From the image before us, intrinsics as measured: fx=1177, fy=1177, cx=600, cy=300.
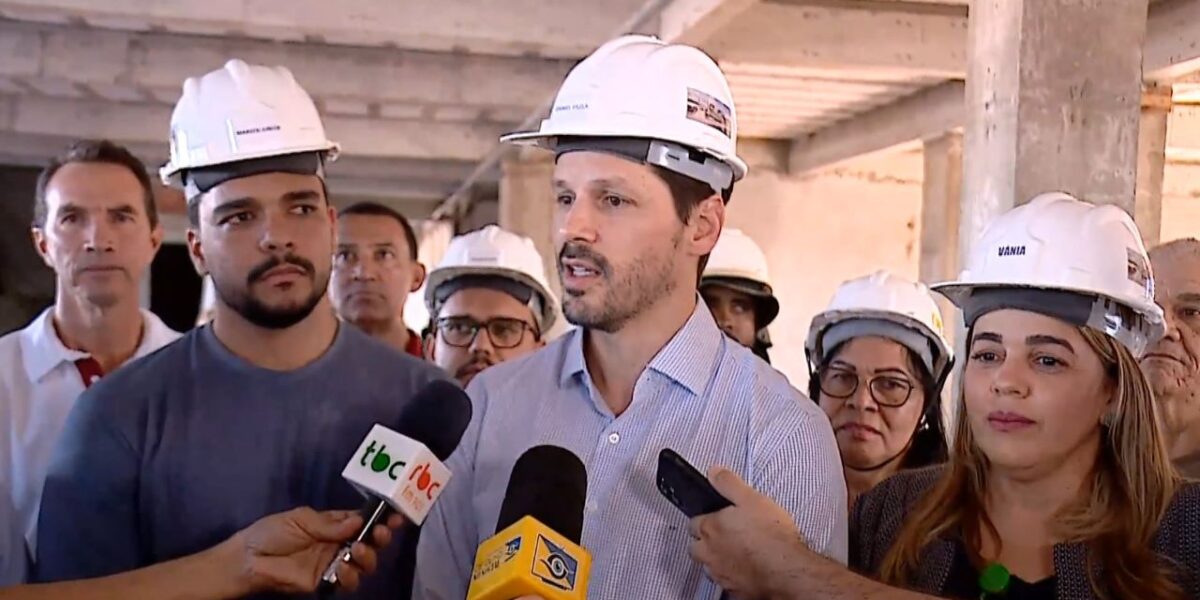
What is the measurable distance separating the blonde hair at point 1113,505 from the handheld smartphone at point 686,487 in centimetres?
66

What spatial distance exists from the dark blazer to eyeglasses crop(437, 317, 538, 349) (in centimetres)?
225

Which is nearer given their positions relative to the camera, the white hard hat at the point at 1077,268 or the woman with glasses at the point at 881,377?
the white hard hat at the point at 1077,268

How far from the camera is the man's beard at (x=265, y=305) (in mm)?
2771

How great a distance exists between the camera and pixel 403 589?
2.75 m

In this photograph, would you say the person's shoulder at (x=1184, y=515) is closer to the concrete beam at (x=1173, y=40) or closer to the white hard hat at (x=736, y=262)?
the white hard hat at (x=736, y=262)

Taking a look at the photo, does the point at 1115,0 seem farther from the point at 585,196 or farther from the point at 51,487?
the point at 51,487

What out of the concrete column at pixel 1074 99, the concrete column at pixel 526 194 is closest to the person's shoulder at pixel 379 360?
the concrete column at pixel 1074 99

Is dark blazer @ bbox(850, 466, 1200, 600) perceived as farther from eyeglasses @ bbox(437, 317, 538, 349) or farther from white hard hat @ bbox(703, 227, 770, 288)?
white hard hat @ bbox(703, 227, 770, 288)

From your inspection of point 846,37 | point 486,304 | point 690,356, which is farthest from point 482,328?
point 846,37

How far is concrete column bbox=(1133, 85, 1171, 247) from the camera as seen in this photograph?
278 inches

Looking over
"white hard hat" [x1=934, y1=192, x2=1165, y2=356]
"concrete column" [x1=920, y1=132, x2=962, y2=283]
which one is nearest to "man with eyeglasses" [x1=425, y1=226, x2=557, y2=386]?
"white hard hat" [x1=934, y1=192, x2=1165, y2=356]

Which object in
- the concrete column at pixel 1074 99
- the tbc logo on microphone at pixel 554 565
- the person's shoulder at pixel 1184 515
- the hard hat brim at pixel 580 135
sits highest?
the concrete column at pixel 1074 99

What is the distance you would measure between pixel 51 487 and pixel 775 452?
157 cm

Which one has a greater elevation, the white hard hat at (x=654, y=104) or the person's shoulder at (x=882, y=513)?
the white hard hat at (x=654, y=104)
